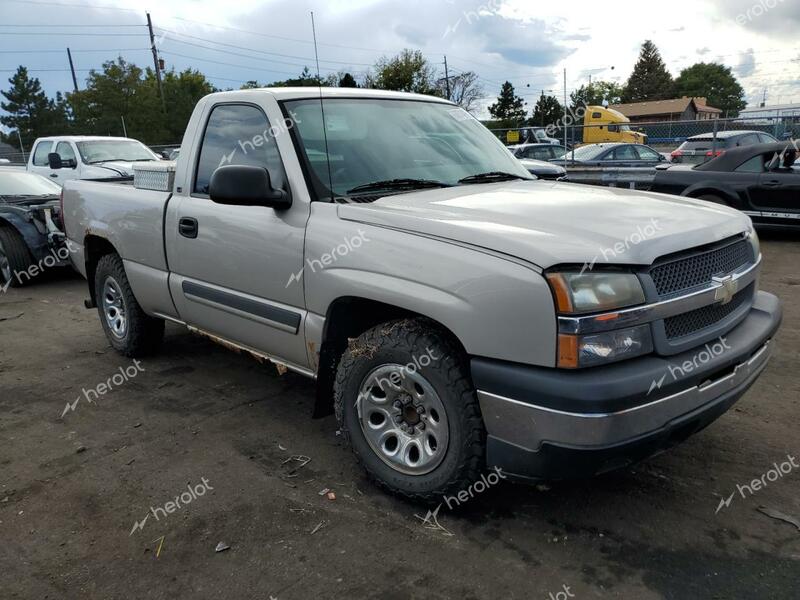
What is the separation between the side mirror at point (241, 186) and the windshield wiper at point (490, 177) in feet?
3.67

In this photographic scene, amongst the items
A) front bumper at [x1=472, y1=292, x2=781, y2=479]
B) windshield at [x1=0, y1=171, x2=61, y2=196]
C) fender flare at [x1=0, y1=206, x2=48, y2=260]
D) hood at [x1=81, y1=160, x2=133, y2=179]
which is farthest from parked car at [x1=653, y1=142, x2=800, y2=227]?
hood at [x1=81, y1=160, x2=133, y2=179]

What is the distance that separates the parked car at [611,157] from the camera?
51.7ft

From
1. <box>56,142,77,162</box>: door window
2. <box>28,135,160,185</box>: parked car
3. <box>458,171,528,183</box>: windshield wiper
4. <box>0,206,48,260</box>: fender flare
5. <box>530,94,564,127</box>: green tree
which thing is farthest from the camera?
<box>530,94,564,127</box>: green tree

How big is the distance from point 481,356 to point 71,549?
6.42 feet

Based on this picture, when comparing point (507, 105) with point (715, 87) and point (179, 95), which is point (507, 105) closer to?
point (179, 95)

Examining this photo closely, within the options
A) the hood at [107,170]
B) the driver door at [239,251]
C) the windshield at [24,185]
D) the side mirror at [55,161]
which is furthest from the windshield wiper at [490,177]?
the side mirror at [55,161]

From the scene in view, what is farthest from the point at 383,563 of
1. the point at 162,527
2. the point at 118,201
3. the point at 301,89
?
the point at 118,201

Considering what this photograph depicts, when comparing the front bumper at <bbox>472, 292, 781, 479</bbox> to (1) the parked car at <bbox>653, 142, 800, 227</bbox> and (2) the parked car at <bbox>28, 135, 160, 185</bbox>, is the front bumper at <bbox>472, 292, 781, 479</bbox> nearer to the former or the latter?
(1) the parked car at <bbox>653, 142, 800, 227</bbox>

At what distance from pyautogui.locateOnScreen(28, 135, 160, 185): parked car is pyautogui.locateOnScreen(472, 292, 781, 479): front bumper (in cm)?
1129

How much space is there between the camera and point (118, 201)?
4.60m

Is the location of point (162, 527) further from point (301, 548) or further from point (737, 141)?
point (737, 141)

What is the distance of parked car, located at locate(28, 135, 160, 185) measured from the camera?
40.2 feet

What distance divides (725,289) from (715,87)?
11856 cm

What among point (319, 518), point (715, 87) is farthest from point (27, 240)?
point (715, 87)
